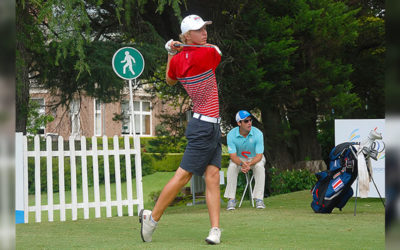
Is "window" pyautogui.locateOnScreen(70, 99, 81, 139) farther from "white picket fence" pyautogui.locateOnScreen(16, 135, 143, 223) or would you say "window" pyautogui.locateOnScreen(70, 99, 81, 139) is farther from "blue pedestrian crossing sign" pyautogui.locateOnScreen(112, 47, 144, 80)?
"white picket fence" pyautogui.locateOnScreen(16, 135, 143, 223)

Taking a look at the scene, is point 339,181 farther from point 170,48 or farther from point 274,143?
point 274,143

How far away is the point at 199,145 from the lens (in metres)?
4.48

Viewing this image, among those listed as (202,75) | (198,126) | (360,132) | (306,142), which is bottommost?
(306,142)

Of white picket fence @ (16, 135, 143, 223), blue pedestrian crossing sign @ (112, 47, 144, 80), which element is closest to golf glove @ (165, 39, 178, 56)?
white picket fence @ (16, 135, 143, 223)

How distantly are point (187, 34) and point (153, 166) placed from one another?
26541 millimetres

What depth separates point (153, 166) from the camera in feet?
101

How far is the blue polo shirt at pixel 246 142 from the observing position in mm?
9055

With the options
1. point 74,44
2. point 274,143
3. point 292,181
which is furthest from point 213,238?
point 274,143

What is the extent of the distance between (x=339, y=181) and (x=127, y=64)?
3.67 meters

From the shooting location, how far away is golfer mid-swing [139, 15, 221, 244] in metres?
4.49

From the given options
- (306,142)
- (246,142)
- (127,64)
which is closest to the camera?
(127,64)

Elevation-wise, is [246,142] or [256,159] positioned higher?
[246,142]

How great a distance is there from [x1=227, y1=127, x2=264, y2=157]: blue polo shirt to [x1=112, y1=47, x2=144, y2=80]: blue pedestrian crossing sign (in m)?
1.75

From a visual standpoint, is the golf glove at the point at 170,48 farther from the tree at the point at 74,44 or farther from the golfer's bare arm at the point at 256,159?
the golfer's bare arm at the point at 256,159
